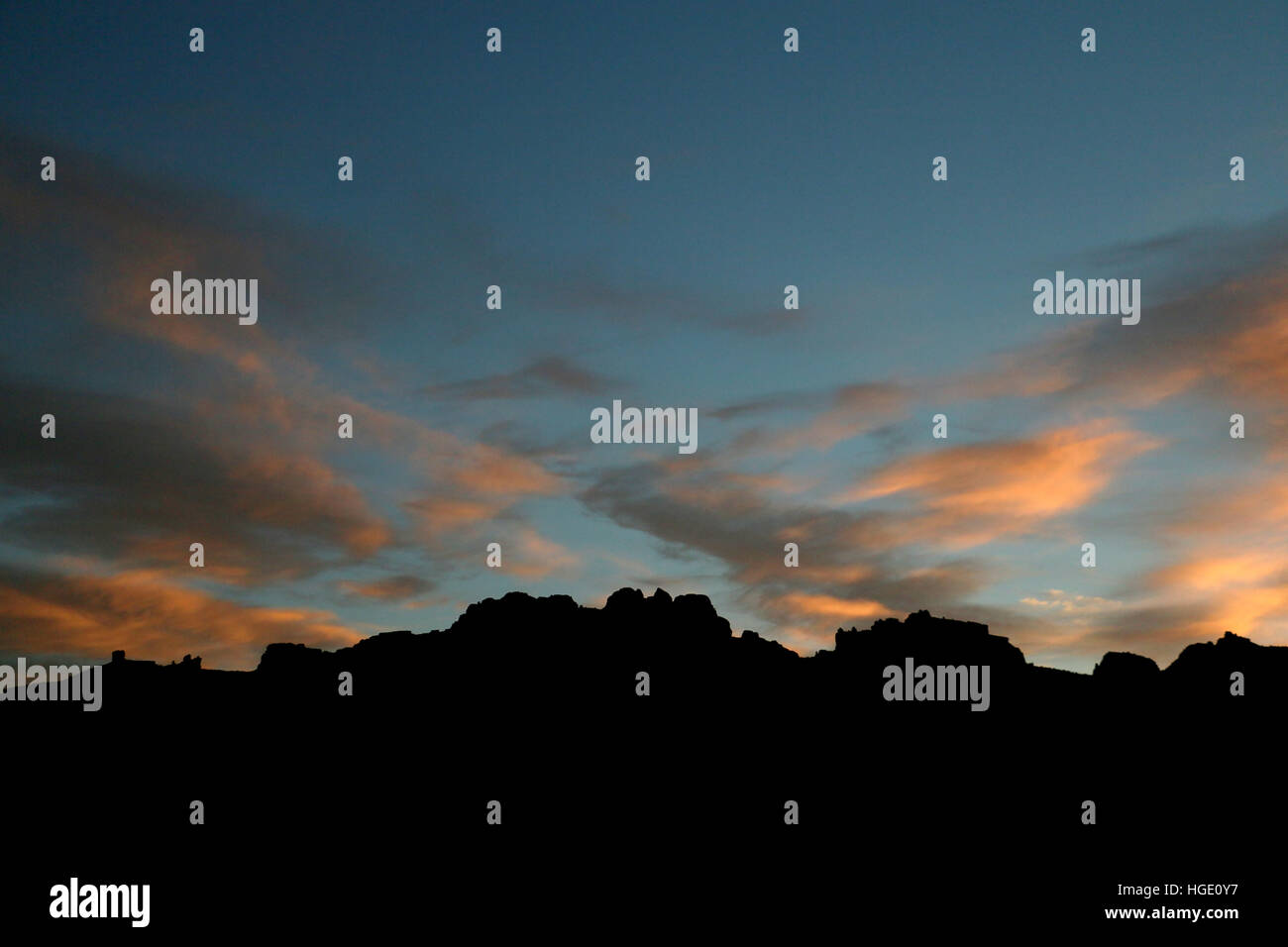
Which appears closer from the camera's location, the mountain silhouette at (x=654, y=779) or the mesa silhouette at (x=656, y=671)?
the mountain silhouette at (x=654, y=779)

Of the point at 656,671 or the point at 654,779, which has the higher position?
the point at 656,671

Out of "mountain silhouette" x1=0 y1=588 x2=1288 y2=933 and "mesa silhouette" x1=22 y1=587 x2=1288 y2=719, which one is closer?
"mountain silhouette" x1=0 y1=588 x2=1288 y2=933

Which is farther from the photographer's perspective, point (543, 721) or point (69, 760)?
point (543, 721)

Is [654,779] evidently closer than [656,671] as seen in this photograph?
Yes
